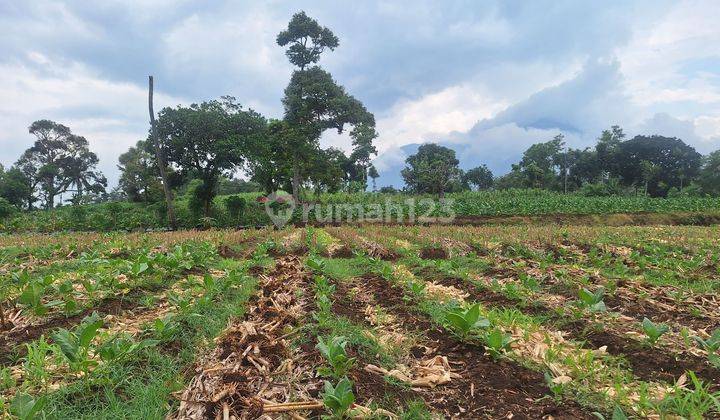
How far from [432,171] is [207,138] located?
18156 mm

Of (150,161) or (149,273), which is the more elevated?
(150,161)

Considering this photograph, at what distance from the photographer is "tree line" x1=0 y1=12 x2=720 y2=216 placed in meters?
24.6

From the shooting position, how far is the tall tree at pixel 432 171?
3173 cm

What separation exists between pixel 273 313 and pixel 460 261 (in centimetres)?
570

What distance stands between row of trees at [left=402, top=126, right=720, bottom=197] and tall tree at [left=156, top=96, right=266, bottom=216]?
2234 centimetres

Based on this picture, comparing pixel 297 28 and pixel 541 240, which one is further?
pixel 297 28

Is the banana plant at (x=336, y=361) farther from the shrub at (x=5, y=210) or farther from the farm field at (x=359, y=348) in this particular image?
the shrub at (x=5, y=210)

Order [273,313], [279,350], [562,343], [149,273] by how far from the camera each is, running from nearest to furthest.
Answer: [279,350], [562,343], [273,313], [149,273]

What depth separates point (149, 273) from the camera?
21.2ft

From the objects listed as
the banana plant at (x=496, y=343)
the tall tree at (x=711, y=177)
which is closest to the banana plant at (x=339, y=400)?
the banana plant at (x=496, y=343)

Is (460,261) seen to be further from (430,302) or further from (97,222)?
(97,222)

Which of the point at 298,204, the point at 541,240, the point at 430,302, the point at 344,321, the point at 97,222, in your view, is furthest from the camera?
the point at 298,204

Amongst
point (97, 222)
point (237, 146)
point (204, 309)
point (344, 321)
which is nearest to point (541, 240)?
point (344, 321)

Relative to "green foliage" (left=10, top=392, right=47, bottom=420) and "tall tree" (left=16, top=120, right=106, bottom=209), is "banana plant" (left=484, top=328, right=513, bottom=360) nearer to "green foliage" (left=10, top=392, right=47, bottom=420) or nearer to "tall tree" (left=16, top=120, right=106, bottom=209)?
"green foliage" (left=10, top=392, right=47, bottom=420)
